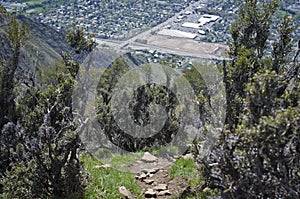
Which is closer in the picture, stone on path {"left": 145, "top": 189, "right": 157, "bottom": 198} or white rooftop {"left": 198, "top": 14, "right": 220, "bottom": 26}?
stone on path {"left": 145, "top": 189, "right": 157, "bottom": 198}

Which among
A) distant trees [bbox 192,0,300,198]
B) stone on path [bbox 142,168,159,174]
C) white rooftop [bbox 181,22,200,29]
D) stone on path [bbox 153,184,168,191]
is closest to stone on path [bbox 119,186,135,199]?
stone on path [bbox 153,184,168,191]

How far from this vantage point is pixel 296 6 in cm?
6078

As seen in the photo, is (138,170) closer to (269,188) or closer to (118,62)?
(269,188)

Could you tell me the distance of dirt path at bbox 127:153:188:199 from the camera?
8.27m

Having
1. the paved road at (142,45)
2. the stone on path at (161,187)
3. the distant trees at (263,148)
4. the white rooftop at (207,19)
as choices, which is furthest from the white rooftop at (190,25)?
the distant trees at (263,148)

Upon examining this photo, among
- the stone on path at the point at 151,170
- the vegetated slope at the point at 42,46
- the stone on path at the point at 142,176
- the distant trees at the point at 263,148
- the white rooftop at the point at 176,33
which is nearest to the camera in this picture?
the distant trees at the point at 263,148

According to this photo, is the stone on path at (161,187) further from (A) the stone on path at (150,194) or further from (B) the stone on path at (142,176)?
(B) the stone on path at (142,176)

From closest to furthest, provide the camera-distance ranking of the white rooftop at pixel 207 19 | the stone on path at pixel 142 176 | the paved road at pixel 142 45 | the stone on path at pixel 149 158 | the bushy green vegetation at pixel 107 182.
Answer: the bushy green vegetation at pixel 107 182 < the stone on path at pixel 142 176 < the stone on path at pixel 149 158 < the paved road at pixel 142 45 < the white rooftop at pixel 207 19

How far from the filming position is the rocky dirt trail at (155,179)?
27.0 feet

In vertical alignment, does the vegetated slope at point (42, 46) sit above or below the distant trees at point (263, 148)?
below

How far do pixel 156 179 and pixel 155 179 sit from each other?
0.9 inches

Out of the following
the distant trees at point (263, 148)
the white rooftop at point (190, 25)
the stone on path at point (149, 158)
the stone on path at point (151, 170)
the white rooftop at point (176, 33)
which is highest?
the distant trees at point (263, 148)

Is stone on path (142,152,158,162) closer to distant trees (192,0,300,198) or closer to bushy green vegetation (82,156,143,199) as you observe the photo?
bushy green vegetation (82,156,143,199)

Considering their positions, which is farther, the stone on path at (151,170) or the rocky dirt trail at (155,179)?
the stone on path at (151,170)
